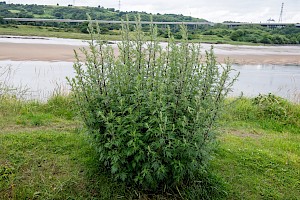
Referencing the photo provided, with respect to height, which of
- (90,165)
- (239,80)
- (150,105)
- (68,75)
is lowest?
(239,80)

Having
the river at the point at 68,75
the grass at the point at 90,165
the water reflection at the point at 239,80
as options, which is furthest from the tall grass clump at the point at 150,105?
the water reflection at the point at 239,80

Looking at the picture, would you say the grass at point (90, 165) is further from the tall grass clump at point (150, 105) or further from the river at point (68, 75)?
the river at point (68, 75)

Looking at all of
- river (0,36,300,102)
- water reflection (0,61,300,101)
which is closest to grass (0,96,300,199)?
river (0,36,300,102)

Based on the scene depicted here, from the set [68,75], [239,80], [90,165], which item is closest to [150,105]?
[90,165]

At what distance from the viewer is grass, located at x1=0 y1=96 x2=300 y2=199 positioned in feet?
12.3

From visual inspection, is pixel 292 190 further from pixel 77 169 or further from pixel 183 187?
pixel 77 169

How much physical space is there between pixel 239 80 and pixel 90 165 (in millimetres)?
13686

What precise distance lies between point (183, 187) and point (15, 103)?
4932 mm

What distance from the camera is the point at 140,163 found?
137 inches

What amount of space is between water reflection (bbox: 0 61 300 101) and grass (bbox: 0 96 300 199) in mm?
3964

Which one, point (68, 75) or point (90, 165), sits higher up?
point (90, 165)

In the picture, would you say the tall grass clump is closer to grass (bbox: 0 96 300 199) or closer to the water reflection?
grass (bbox: 0 96 300 199)

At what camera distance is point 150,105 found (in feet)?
11.0

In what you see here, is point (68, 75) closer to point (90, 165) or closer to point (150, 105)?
point (90, 165)
